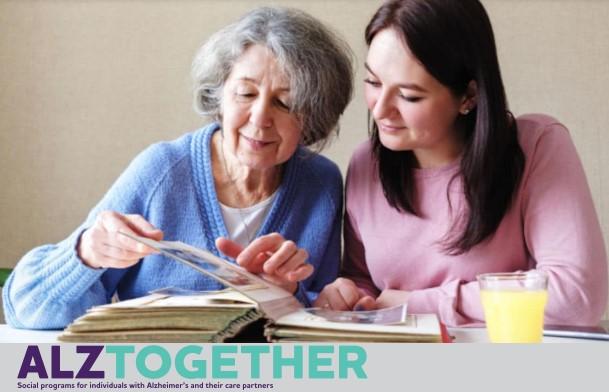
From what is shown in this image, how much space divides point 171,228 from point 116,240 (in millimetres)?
387

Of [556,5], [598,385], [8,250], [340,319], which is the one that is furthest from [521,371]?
[8,250]

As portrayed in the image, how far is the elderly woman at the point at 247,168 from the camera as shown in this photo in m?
1.46

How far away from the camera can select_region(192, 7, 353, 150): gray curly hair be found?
1.47m

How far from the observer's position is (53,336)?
1.13 meters

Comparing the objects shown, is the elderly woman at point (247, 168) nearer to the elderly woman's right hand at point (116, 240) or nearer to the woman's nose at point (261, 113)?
the woman's nose at point (261, 113)

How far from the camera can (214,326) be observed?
907 millimetres

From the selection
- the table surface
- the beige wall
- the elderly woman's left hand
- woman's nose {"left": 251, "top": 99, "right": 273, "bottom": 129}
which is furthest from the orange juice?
the beige wall

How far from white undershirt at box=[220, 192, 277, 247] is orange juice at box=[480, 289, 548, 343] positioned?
2.34 feet

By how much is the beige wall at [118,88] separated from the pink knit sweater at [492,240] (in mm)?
929

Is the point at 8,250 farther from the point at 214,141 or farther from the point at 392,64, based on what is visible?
the point at 392,64

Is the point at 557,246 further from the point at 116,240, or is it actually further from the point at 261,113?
the point at 116,240

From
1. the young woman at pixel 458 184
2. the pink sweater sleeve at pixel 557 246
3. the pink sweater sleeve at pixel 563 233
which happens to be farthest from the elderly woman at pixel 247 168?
the pink sweater sleeve at pixel 563 233

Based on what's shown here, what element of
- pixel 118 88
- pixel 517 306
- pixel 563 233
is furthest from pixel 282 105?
pixel 118 88

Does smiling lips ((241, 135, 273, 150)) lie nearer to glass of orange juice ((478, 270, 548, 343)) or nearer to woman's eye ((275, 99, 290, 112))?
woman's eye ((275, 99, 290, 112))
